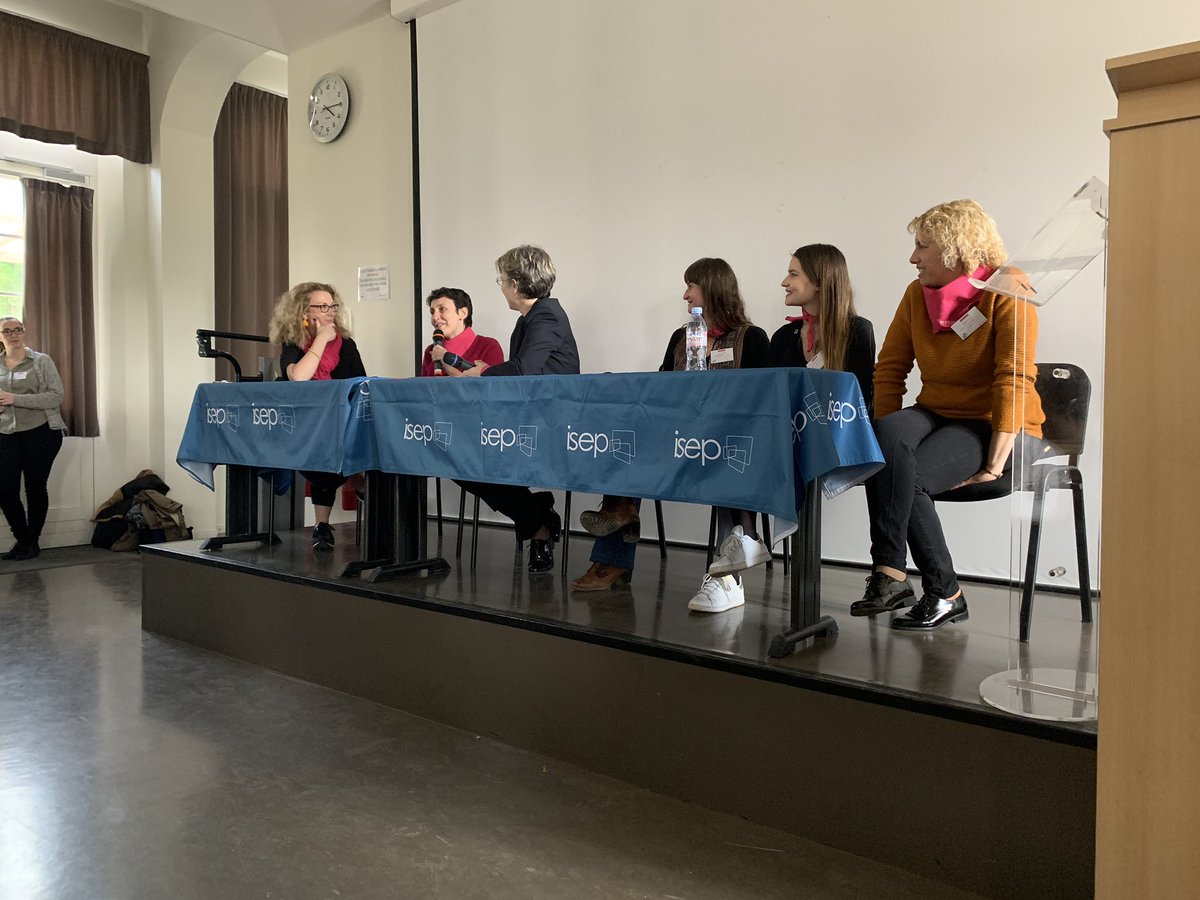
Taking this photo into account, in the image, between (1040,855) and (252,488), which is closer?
(1040,855)

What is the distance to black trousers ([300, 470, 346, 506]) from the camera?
11.4 feet

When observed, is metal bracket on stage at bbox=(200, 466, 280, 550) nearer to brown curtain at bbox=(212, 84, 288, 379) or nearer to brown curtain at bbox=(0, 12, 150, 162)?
brown curtain at bbox=(212, 84, 288, 379)

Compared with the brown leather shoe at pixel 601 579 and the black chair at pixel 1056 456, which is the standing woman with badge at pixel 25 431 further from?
the black chair at pixel 1056 456

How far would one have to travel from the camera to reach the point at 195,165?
19.9 feet

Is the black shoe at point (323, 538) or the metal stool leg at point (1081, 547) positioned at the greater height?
the metal stool leg at point (1081, 547)

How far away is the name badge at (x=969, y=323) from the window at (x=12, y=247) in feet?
18.6

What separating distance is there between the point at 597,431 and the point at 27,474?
4.52 meters

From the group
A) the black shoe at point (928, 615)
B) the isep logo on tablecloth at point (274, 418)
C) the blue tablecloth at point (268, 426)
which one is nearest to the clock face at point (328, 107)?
the blue tablecloth at point (268, 426)

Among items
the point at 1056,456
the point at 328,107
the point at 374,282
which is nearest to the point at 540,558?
the point at 1056,456

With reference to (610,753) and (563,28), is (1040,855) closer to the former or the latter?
(610,753)

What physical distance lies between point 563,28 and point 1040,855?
3.77 metres

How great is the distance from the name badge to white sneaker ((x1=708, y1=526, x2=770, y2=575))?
0.73m

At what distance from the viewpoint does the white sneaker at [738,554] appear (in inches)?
89.4

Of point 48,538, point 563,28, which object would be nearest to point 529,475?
point 563,28
